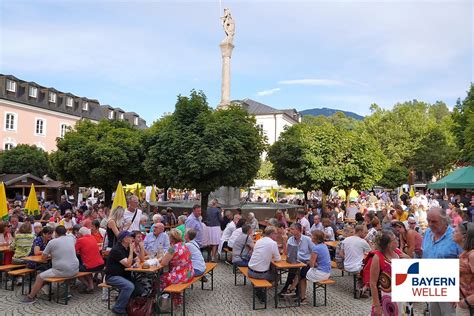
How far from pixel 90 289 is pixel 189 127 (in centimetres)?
826

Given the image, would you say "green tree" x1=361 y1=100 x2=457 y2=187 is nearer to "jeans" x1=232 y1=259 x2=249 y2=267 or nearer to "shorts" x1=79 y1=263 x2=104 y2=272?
"jeans" x1=232 y1=259 x2=249 y2=267

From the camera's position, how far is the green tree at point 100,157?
22234 millimetres

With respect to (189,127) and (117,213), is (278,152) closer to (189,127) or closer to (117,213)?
(189,127)

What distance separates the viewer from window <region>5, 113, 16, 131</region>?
43.3 m

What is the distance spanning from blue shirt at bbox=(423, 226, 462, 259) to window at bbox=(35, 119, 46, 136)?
49663 mm

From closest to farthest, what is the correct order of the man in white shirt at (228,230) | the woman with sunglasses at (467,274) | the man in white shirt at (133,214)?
the woman with sunglasses at (467,274), the man in white shirt at (133,214), the man in white shirt at (228,230)

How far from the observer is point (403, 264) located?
14.0 feet

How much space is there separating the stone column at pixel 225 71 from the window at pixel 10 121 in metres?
28.8

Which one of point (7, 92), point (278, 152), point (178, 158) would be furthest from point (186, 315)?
point (7, 92)

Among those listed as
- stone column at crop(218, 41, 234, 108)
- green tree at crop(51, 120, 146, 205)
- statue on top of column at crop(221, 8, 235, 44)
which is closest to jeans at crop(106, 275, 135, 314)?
green tree at crop(51, 120, 146, 205)

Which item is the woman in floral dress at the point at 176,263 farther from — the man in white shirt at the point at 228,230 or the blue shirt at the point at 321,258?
the man in white shirt at the point at 228,230

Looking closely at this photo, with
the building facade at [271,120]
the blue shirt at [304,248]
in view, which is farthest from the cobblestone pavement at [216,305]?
the building facade at [271,120]

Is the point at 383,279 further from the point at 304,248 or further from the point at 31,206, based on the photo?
the point at 31,206

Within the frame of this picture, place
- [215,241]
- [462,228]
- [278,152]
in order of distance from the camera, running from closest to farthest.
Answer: [462,228], [215,241], [278,152]
